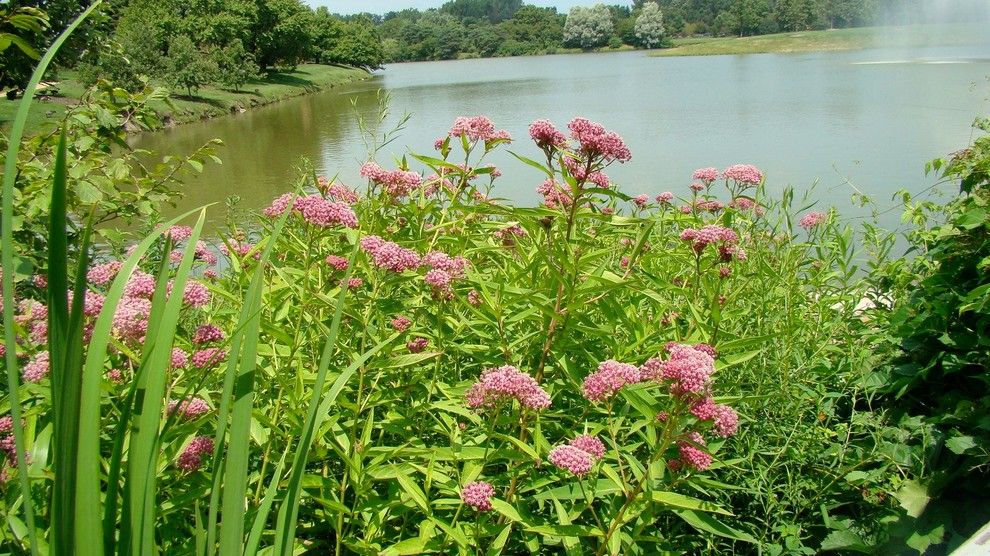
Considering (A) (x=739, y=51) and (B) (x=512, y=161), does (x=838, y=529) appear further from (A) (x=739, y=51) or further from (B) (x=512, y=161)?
(A) (x=739, y=51)

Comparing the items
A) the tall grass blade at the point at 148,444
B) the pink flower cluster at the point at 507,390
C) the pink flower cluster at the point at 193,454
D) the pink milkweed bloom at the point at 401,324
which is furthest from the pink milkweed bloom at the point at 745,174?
the tall grass blade at the point at 148,444

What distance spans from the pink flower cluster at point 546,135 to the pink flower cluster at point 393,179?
46cm

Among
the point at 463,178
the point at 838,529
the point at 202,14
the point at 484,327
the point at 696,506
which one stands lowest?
the point at 838,529

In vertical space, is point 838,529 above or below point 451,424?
below

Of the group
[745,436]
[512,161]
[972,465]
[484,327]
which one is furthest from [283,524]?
[512,161]

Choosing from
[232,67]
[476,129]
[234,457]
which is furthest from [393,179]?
[232,67]

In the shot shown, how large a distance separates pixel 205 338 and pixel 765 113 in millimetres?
13008

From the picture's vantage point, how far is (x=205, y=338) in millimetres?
1417

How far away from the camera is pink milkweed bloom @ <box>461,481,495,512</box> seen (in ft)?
4.19

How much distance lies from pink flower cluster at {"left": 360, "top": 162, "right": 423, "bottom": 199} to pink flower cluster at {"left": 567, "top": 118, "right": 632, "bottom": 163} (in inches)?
24.1

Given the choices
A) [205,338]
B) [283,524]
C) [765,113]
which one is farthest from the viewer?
[765,113]

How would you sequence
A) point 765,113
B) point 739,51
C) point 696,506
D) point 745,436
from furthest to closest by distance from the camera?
point 739,51 → point 765,113 → point 745,436 → point 696,506

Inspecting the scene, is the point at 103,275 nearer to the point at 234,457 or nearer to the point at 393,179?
the point at 393,179

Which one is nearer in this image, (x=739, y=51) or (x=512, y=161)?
(x=512, y=161)
